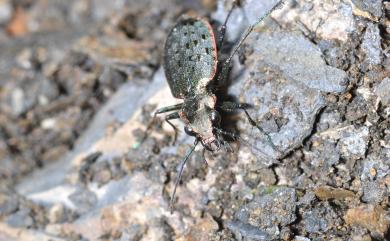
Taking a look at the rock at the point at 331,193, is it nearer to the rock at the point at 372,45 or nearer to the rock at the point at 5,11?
the rock at the point at 372,45

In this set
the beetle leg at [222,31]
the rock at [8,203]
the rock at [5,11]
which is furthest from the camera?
the rock at [5,11]

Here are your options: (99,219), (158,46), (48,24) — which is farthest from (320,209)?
(48,24)

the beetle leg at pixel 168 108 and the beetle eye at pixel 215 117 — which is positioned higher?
the beetle leg at pixel 168 108

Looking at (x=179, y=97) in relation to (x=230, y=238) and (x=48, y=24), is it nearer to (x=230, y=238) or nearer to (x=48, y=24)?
(x=230, y=238)

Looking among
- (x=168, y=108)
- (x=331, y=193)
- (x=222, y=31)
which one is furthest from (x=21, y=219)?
(x=331, y=193)

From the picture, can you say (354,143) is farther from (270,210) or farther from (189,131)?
(189,131)

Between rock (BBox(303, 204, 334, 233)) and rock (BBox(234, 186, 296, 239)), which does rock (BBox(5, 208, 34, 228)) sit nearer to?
rock (BBox(234, 186, 296, 239))

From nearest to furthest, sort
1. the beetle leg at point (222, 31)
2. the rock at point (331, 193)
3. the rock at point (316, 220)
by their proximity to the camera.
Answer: the rock at point (316, 220)
the rock at point (331, 193)
the beetle leg at point (222, 31)

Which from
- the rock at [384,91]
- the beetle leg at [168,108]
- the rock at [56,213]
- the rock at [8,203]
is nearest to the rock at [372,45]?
the rock at [384,91]
